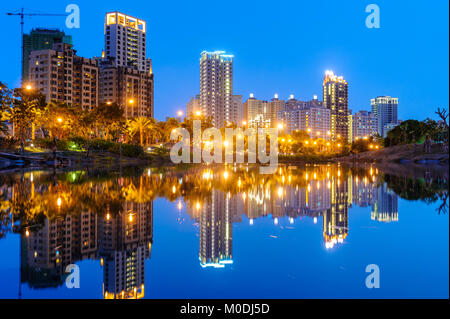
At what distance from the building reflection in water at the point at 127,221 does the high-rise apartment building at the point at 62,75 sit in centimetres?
10943

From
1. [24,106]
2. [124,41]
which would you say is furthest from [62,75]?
[24,106]

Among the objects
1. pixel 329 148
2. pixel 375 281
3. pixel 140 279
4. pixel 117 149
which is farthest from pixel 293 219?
pixel 329 148

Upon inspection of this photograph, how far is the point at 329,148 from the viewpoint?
149625 mm

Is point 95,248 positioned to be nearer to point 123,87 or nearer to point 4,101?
point 4,101

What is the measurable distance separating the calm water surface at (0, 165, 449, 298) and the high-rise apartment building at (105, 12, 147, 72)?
153143 mm

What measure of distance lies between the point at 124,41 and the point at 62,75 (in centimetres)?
4563

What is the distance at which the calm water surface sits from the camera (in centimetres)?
585

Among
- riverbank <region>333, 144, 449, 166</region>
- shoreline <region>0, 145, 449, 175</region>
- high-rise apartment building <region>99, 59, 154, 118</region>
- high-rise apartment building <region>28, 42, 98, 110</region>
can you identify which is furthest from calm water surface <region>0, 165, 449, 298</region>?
high-rise apartment building <region>99, 59, 154, 118</region>

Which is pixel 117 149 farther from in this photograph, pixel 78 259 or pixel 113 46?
pixel 113 46

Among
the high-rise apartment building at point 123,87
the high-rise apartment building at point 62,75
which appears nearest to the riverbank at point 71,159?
the high-rise apartment building at point 62,75

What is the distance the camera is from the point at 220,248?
8.15 metres

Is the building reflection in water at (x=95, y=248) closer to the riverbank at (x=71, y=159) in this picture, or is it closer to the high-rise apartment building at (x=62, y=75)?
the riverbank at (x=71, y=159)

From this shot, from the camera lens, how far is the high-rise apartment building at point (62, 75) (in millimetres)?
123000
